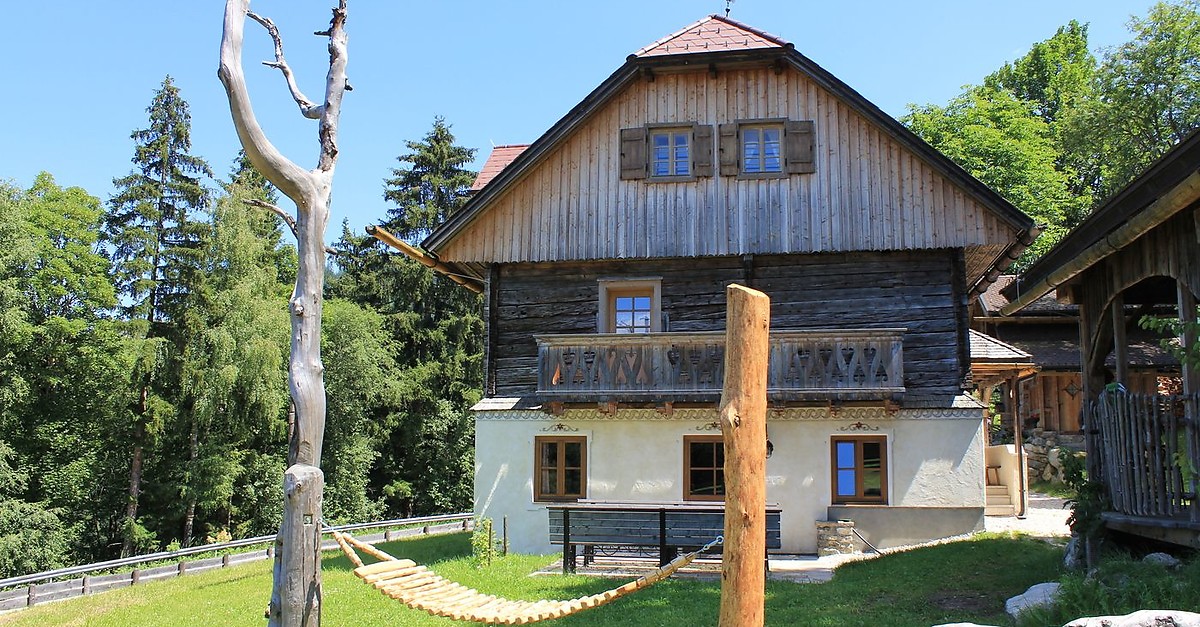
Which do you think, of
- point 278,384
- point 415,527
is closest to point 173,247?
point 278,384

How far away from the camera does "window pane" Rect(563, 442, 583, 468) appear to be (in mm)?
18312

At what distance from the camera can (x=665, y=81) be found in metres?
18.9

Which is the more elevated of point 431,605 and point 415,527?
point 431,605

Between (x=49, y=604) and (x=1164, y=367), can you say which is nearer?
(x=49, y=604)

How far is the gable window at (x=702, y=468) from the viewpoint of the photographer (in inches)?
697

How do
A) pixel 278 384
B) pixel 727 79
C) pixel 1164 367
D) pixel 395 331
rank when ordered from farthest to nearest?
pixel 395 331 → pixel 278 384 → pixel 1164 367 → pixel 727 79

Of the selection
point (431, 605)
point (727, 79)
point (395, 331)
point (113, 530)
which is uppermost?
point (727, 79)

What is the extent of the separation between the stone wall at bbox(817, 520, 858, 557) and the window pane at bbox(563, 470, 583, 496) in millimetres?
4255

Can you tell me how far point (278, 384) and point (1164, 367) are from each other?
25542 millimetres

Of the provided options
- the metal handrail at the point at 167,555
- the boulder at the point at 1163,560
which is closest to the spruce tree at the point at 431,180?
the metal handrail at the point at 167,555

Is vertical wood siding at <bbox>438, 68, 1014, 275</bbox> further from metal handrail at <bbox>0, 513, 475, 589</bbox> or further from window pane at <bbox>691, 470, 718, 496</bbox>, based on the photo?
metal handrail at <bbox>0, 513, 475, 589</bbox>

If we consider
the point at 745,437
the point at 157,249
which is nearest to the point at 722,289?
the point at 745,437

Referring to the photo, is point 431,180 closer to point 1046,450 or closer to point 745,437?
point 1046,450

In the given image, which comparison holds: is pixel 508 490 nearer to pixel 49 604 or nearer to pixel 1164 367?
pixel 49 604
